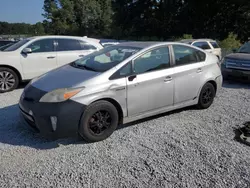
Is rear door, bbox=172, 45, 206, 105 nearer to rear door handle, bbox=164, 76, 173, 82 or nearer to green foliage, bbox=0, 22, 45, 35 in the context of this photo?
rear door handle, bbox=164, 76, 173, 82

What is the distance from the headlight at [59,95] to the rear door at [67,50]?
4.08 m

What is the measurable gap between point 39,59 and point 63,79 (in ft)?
12.0

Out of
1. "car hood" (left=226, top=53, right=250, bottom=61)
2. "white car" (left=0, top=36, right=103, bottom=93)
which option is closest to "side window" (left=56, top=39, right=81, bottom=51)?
"white car" (left=0, top=36, right=103, bottom=93)

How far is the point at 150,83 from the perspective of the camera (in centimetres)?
388

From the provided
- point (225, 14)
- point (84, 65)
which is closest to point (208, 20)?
point (225, 14)

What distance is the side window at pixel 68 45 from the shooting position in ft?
23.6

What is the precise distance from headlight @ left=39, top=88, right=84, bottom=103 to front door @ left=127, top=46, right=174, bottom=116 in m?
0.91

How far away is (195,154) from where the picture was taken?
3.18 metres

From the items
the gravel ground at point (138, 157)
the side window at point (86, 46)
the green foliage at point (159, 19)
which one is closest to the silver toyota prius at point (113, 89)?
the gravel ground at point (138, 157)

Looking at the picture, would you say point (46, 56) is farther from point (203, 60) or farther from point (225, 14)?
point (225, 14)

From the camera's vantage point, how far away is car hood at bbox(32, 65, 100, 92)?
11.1 feet

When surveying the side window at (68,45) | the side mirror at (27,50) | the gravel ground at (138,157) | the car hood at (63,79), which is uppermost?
the side window at (68,45)

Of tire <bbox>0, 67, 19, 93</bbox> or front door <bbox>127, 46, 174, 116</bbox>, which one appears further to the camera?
tire <bbox>0, 67, 19, 93</bbox>

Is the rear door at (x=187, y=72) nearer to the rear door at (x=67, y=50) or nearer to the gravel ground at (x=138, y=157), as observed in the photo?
the gravel ground at (x=138, y=157)
